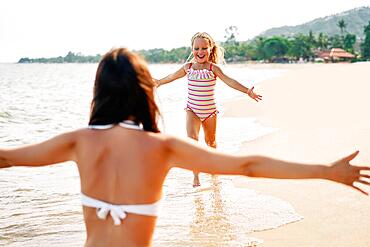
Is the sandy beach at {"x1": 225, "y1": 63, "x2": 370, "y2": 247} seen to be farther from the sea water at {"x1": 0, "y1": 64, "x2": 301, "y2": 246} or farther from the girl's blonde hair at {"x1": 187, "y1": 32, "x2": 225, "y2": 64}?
the girl's blonde hair at {"x1": 187, "y1": 32, "x2": 225, "y2": 64}

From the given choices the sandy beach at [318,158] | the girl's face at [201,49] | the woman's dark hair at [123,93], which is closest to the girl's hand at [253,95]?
the girl's face at [201,49]

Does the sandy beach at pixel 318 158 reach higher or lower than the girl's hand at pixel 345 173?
lower

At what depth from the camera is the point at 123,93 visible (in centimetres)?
239

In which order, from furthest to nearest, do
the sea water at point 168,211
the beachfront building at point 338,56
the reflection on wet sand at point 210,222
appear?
the beachfront building at point 338,56, the sea water at point 168,211, the reflection on wet sand at point 210,222

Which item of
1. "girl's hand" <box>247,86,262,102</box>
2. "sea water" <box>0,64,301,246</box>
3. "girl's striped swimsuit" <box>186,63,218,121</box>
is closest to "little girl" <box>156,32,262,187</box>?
"girl's striped swimsuit" <box>186,63,218,121</box>

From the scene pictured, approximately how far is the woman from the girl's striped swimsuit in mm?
5062

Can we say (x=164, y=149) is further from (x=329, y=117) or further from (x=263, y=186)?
(x=329, y=117)

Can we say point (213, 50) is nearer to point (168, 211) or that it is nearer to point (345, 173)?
point (168, 211)

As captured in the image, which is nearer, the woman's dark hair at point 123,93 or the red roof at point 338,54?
the woman's dark hair at point 123,93

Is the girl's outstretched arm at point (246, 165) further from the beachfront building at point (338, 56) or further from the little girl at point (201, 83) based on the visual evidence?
the beachfront building at point (338, 56)

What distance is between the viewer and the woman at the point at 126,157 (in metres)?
2.38

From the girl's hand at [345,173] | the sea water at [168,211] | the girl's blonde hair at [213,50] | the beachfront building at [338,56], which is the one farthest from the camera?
the beachfront building at [338,56]

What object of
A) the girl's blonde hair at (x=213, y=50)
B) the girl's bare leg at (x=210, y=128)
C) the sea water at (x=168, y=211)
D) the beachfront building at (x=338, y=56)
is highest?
the girl's blonde hair at (x=213, y=50)

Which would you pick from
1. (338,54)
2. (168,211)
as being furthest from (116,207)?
(338,54)
